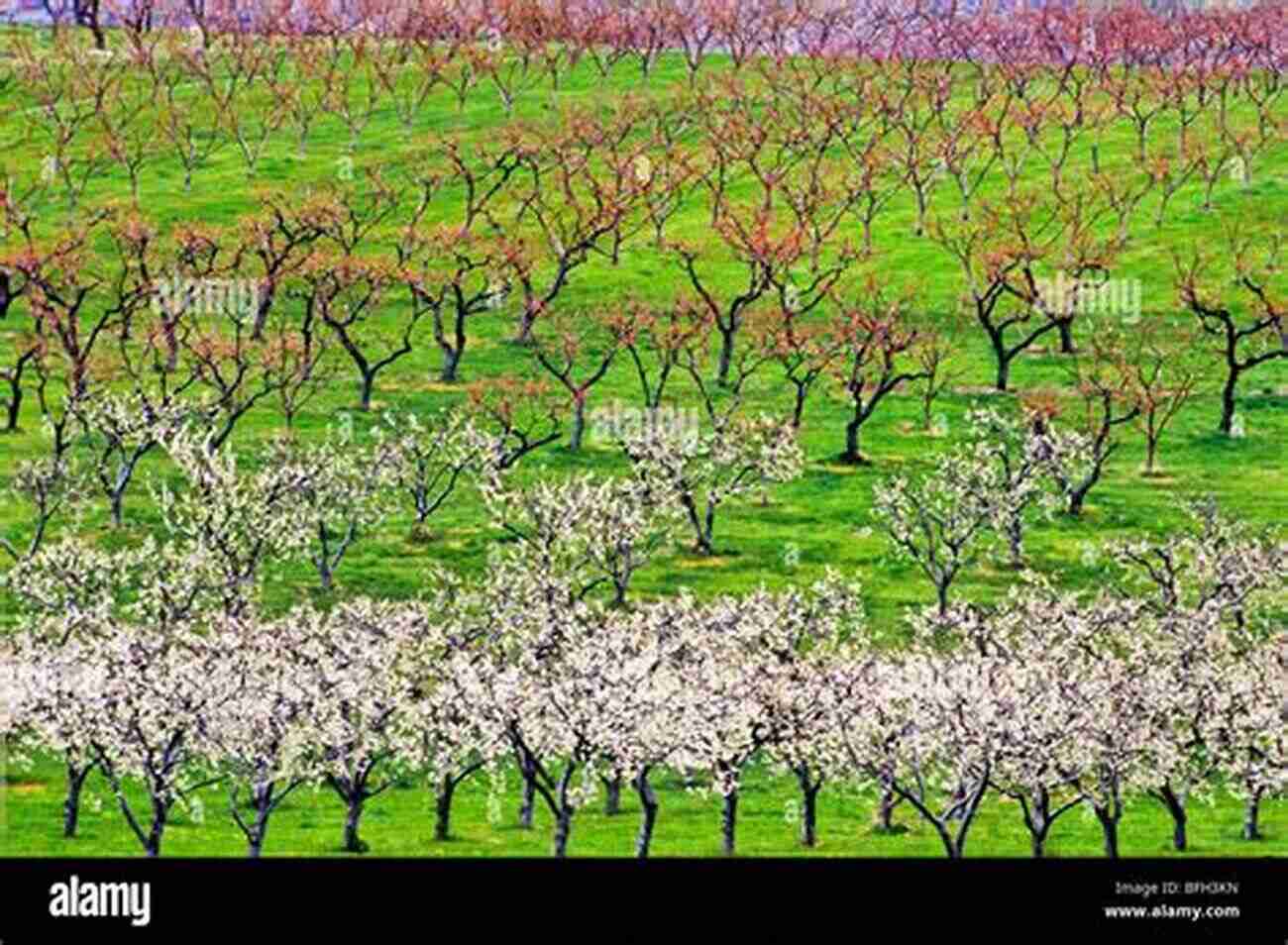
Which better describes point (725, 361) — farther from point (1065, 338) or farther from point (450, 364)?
point (1065, 338)

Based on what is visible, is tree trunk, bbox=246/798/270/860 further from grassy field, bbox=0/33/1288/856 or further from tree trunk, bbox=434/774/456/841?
tree trunk, bbox=434/774/456/841

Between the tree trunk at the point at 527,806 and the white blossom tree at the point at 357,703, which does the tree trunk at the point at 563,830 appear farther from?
the white blossom tree at the point at 357,703

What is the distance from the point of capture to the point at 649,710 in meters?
84.6

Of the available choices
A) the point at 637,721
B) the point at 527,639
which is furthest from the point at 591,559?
the point at 637,721

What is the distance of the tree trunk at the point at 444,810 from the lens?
8544 cm

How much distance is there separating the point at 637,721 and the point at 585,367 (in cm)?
6786

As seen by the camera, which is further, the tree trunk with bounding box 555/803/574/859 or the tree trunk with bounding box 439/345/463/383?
the tree trunk with bounding box 439/345/463/383

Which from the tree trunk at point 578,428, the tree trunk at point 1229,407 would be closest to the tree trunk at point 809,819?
the tree trunk at point 578,428

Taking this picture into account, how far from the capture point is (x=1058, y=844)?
282 feet

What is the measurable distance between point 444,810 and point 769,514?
41.9m

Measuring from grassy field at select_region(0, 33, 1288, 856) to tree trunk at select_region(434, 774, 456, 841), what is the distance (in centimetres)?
52

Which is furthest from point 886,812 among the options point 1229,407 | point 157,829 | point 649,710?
point 1229,407

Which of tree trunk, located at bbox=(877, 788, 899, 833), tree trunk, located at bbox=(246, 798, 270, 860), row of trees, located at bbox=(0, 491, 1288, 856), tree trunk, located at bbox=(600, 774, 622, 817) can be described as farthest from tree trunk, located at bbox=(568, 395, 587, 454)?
tree trunk, located at bbox=(246, 798, 270, 860)
